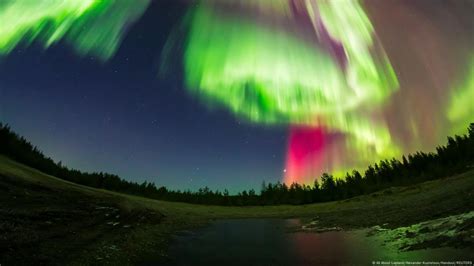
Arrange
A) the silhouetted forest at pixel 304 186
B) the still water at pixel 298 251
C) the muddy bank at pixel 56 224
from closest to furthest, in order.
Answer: the still water at pixel 298 251, the muddy bank at pixel 56 224, the silhouetted forest at pixel 304 186

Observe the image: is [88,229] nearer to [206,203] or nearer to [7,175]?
[7,175]

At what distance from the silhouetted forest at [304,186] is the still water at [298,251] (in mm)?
18521

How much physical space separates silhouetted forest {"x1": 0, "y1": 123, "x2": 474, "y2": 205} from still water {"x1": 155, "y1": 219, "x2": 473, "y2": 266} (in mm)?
18521

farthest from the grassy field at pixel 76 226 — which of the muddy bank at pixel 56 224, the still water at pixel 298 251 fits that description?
the still water at pixel 298 251

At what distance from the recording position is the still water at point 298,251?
764 cm

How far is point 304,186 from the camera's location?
44.8m

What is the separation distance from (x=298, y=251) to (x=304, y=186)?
1396 inches

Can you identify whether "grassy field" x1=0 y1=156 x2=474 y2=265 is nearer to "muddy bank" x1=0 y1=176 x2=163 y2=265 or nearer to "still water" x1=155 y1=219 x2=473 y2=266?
"muddy bank" x1=0 y1=176 x2=163 y2=265

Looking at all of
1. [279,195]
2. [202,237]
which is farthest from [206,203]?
[202,237]

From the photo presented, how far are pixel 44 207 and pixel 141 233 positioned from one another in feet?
10.5

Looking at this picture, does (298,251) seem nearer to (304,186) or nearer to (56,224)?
(56,224)

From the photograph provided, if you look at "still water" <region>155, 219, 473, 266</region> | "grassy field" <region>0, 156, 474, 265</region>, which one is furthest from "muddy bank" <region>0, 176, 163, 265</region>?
"still water" <region>155, 219, 473, 266</region>

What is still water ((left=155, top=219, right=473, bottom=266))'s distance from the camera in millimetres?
7641

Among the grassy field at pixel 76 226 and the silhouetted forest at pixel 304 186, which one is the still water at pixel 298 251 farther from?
the silhouetted forest at pixel 304 186
